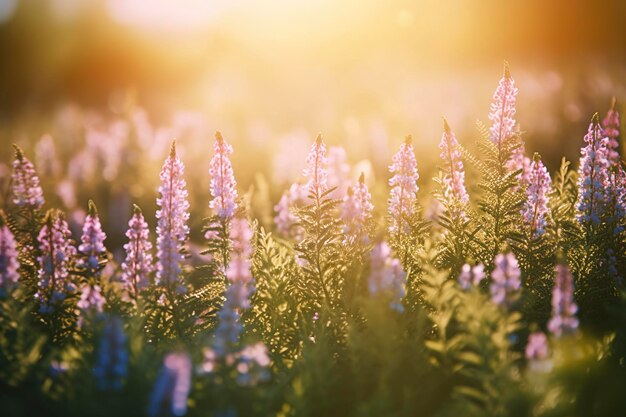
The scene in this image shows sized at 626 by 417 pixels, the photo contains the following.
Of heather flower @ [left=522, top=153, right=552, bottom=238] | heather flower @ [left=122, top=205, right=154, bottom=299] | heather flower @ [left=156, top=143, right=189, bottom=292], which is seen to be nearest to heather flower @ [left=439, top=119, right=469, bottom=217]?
heather flower @ [left=522, top=153, right=552, bottom=238]

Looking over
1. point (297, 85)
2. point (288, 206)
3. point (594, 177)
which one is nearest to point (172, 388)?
point (288, 206)

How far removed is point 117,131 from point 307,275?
1116 cm

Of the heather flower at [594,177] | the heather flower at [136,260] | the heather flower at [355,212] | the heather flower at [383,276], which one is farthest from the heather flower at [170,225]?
the heather flower at [594,177]

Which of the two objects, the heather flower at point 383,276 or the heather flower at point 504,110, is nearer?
the heather flower at point 383,276

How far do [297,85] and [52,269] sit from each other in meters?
31.2

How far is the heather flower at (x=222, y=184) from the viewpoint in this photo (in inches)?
190

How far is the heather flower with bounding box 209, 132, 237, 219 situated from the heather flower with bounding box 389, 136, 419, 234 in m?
1.35

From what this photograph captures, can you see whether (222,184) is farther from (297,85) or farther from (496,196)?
(297,85)

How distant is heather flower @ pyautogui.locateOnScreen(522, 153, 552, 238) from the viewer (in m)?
4.90

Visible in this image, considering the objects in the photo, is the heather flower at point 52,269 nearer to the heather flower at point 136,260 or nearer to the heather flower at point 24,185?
the heather flower at point 136,260

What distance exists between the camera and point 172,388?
9.56 feet

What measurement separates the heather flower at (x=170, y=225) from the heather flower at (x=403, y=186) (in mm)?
1743

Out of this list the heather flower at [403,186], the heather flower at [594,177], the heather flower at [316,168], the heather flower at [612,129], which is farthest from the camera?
the heather flower at [612,129]

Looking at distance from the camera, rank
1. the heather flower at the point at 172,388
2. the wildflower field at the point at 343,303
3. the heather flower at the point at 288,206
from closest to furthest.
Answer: the heather flower at the point at 172,388 → the wildflower field at the point at 343,303 → the heather flower at the point at 288,206
